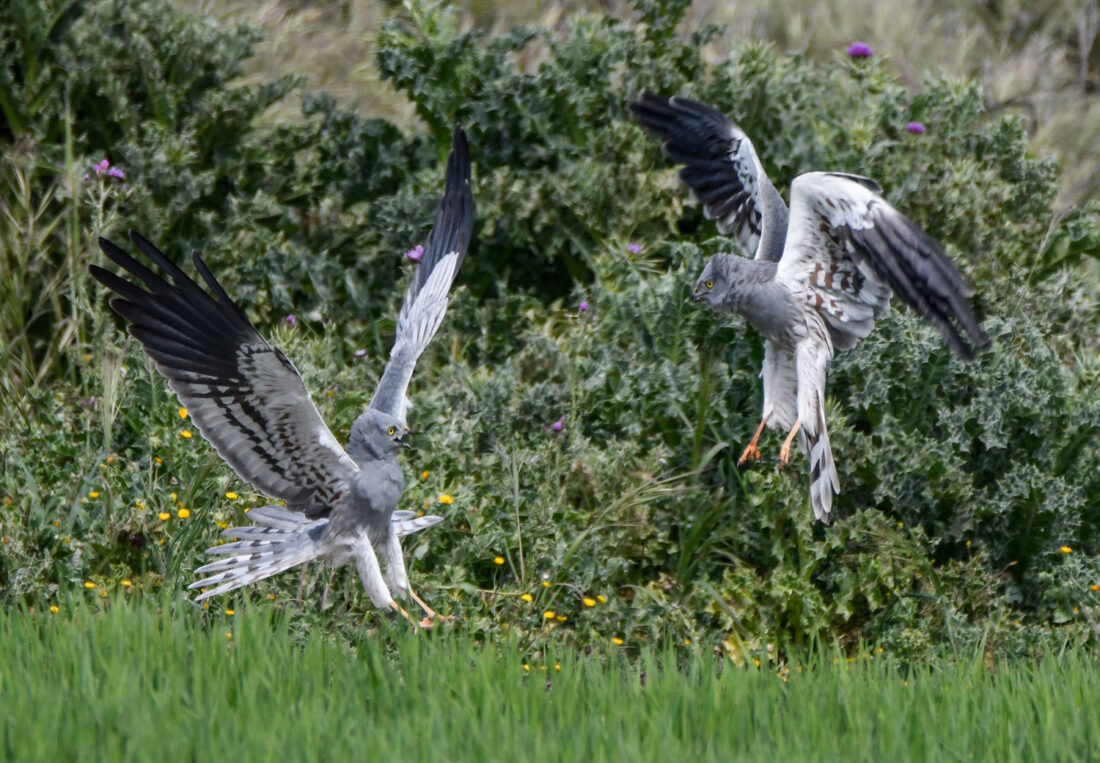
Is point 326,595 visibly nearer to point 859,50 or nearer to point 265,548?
point 265,548

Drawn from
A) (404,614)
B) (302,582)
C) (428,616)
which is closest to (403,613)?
(404,614)

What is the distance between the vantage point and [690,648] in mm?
5266

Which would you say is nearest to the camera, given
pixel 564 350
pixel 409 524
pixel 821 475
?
pixel 409 524

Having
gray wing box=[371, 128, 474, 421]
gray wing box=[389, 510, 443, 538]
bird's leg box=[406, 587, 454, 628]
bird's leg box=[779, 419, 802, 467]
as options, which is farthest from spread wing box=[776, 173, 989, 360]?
bird's leg box=[406, 587, 454, 628]

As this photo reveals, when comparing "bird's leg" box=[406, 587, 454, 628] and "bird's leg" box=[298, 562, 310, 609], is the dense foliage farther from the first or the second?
"bird's leg" box=[406, 587, 454, 628]

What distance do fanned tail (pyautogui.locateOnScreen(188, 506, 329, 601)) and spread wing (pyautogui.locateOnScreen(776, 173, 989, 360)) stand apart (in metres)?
1.95

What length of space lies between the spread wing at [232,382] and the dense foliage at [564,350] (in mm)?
576

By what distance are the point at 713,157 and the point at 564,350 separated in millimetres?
1204

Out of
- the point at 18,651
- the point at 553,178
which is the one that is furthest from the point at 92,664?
the point at 553,178

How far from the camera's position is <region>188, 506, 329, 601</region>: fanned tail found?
14.9ft

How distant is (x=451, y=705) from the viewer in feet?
12.1

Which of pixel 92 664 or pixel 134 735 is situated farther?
pixel 92 664

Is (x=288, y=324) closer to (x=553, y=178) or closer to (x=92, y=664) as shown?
(x=553, y=178)

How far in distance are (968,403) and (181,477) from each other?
120 inches
